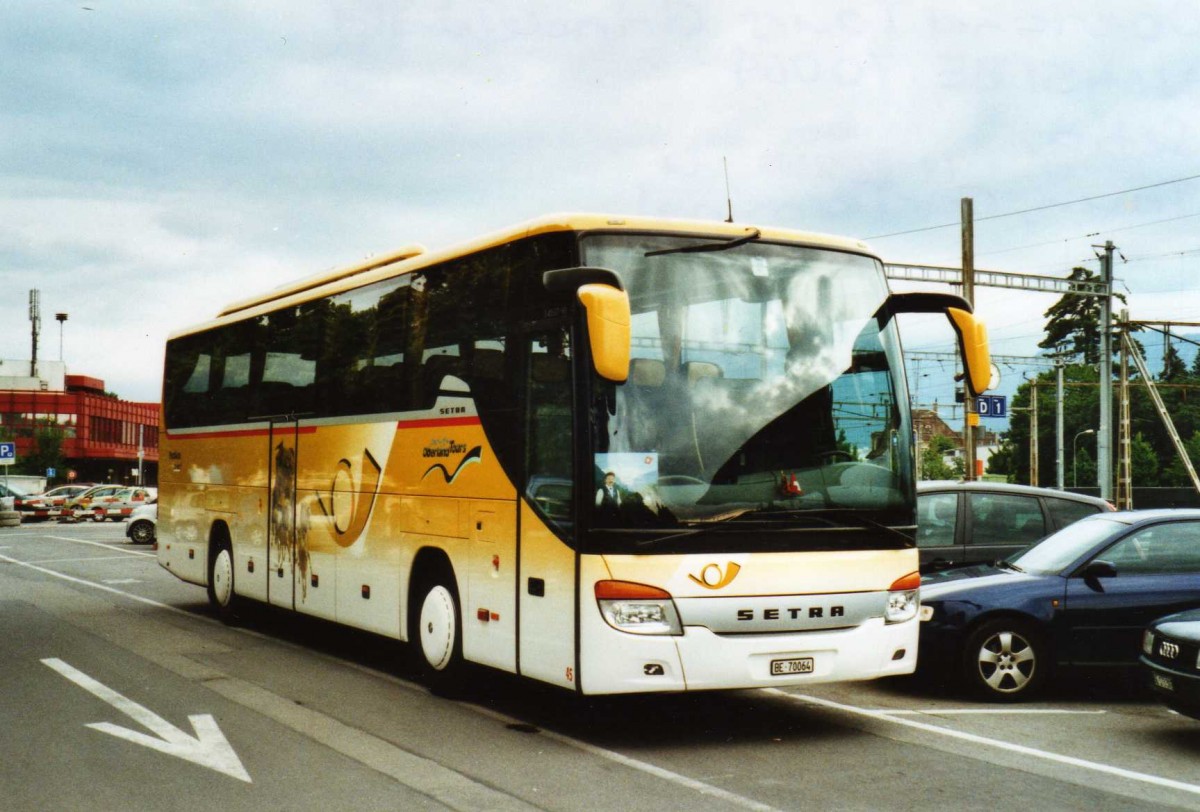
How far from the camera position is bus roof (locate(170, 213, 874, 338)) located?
7914mm

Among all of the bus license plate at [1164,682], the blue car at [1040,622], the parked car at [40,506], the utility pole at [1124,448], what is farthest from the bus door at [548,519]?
the parked car at [40,506]

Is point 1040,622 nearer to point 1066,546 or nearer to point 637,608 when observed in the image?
point 1066,546

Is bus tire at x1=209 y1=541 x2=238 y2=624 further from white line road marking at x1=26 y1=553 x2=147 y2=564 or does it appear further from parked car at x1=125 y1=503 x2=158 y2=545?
parked car at x1=125 y1=503 x2=158 y2=545

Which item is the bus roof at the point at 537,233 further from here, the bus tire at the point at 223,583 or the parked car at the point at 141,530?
the parked car at the point at 141,530

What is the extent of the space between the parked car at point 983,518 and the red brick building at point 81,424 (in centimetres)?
8720

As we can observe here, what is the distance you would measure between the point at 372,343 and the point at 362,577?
6.68ft

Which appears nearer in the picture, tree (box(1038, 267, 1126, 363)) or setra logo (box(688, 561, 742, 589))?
setra logo (box(688, 561, 742, 589))

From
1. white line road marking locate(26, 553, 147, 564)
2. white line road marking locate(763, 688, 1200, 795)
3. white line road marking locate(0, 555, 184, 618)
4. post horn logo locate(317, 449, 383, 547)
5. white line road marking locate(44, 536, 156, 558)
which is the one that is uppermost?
post horn logo locate(317, 449, 383, 547)

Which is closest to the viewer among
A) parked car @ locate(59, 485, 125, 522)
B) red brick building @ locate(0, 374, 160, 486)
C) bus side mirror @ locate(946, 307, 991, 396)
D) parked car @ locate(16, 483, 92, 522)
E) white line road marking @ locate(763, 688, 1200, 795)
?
white line road marking @ locate(763, 688, 1200, 795)

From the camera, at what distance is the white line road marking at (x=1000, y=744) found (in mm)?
6996

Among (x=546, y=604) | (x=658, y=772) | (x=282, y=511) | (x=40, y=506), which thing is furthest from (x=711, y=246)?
(x=40, y=506)

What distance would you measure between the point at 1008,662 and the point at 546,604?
3881 millimetres

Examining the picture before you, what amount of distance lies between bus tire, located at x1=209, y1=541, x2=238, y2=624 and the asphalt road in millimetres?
2379

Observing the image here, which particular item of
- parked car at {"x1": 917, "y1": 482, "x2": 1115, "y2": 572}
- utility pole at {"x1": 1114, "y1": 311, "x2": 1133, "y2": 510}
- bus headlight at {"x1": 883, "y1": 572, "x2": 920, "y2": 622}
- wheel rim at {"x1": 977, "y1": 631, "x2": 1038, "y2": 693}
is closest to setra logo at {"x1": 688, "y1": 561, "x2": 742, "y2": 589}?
bus headlight at {"x1": 883, "y1": 572, "x2": 920, "y2": 622}
